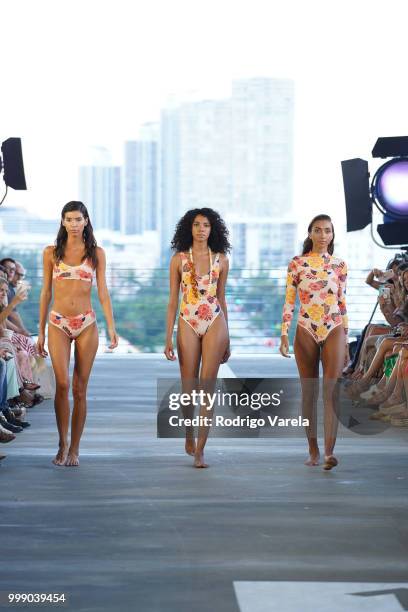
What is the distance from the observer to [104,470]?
550 cm

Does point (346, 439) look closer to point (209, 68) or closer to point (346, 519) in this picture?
point (346, 519)

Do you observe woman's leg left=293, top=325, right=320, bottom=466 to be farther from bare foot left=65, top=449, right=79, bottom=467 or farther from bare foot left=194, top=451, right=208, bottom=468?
bare foot left=65, top=449, right=79, bottom=467

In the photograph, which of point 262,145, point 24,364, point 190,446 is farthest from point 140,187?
point 190,446

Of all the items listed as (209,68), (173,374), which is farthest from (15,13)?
(173,374)

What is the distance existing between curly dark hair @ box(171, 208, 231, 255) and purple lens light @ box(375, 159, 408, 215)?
2.59 meters

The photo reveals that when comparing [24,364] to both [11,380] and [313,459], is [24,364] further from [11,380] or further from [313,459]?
[313,459]

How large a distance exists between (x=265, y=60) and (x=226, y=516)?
1906 centimetres

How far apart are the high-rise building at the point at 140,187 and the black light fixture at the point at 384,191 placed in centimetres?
2512

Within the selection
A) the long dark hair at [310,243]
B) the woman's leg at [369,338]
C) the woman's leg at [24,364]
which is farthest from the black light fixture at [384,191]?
the long dark hair at [310,243]

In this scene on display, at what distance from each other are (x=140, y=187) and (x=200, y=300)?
2836 cm

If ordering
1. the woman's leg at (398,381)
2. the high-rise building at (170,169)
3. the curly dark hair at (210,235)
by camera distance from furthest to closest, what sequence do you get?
1. the high-rise building at (170,169)
2. the woman's leg at (398,381)
3. the curly dark hair at (210,235)

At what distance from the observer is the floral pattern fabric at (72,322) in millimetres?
5520

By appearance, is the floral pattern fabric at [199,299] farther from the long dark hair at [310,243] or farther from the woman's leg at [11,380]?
the woman's leg at [11,380]

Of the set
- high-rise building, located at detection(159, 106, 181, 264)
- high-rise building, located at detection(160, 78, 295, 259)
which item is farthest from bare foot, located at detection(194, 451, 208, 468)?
high-rise building, located at detection(159, 106, 181, 264)
